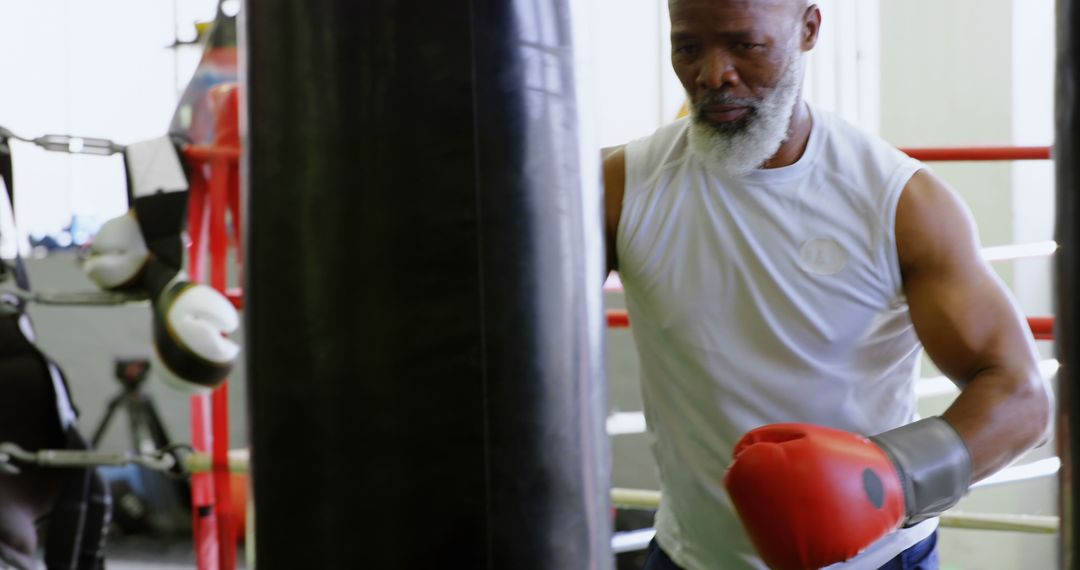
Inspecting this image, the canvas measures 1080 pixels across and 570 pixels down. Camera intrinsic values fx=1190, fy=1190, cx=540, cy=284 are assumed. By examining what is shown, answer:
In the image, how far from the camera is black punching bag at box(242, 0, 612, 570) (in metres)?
0.65

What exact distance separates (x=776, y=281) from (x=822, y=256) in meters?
0.06

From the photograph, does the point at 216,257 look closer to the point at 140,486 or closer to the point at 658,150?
the point at 658,150

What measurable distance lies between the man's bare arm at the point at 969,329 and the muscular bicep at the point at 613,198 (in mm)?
314

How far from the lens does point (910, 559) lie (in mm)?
1331

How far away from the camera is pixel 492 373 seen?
2.16 ft

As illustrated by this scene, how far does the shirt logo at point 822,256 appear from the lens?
4.25 feet

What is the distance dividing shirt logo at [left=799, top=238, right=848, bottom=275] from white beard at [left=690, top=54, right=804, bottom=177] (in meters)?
0.11

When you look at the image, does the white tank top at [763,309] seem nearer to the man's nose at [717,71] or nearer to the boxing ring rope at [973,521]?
the man's nose at [717,71]

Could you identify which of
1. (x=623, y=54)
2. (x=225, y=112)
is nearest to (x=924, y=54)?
(x=623, y=54)

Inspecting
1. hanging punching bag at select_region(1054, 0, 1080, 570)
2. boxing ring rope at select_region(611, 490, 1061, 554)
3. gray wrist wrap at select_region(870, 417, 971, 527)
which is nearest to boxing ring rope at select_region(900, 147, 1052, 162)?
boxing ring rope at select_region(611, 490, 1061, 554)

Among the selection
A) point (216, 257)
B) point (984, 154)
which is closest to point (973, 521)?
point (984, 154)

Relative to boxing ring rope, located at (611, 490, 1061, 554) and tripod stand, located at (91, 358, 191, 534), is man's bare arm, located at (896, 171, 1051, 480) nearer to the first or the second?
boxing ring rope, located at (611, 490, 1061, 554)

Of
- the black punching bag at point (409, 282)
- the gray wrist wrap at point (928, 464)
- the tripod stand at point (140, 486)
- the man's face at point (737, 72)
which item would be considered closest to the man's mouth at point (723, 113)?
the man's face at point (737, 72)

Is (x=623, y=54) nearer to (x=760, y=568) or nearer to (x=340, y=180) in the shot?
(x=760, y=568)
